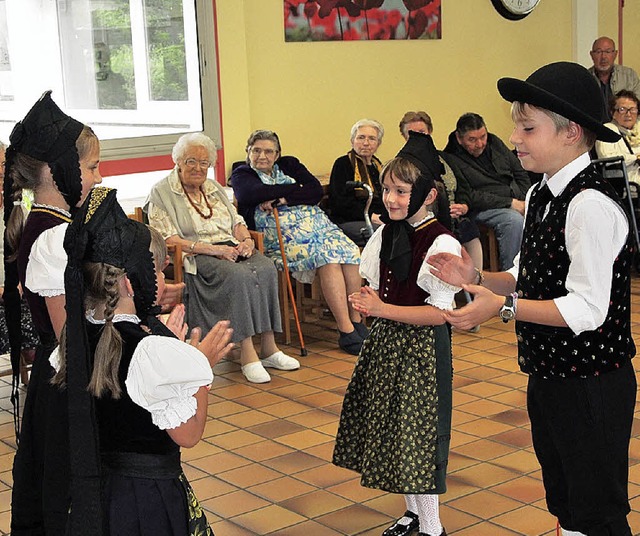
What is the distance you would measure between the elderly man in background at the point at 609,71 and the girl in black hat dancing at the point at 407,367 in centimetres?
536

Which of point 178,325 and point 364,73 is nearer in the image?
point 178,325

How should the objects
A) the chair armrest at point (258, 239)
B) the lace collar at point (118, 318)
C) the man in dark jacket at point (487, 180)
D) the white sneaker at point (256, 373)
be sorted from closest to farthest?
the lace collar at point (118, 318) → the white sneaker at point (256, 373) → the chair armrest at point (258, 239) → the man in dark jacket at point (487, 180)

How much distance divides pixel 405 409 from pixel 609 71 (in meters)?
6.00

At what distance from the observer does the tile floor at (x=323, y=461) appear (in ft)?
12.0

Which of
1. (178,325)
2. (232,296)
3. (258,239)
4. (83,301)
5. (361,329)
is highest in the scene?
(83,301)

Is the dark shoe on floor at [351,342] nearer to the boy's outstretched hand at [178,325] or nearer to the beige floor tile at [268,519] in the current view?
the beige floor tile at [268,519]

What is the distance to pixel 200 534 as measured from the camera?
243 centimetres

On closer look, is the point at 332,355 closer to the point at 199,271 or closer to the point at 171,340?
the point at 199,271

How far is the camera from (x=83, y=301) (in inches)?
88.9

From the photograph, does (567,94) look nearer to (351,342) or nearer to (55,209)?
(55,209)

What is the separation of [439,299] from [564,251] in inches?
34.4

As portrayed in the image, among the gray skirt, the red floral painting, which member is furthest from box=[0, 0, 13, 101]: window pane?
the red floral painting

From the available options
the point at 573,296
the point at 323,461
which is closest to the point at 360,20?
the point at 323,461

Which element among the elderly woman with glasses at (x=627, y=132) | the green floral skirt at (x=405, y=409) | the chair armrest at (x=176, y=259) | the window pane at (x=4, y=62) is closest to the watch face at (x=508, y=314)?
the green floral skirt at (x=405, y=409)
